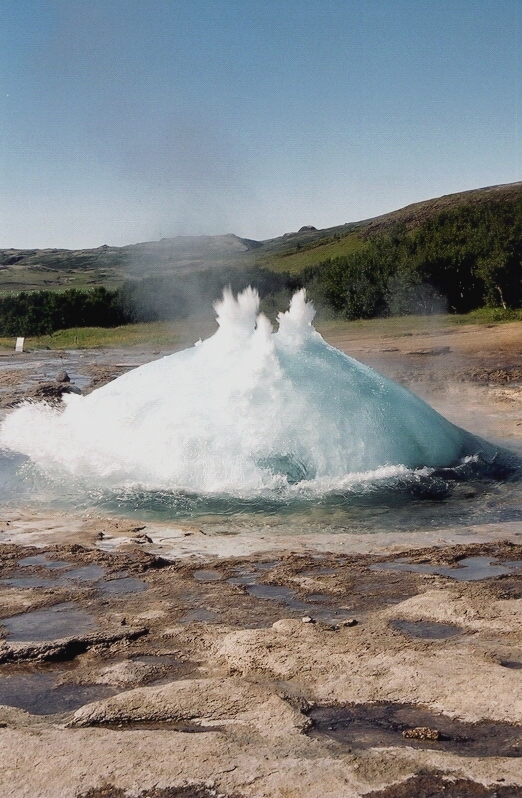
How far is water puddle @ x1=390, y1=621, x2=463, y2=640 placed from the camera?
16.6 ft

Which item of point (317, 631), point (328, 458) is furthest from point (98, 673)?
point (328, 458)

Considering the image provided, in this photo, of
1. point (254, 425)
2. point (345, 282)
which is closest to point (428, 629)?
point (254, 425)

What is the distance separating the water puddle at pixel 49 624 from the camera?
528 centimetres

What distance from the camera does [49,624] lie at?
5.50 meters

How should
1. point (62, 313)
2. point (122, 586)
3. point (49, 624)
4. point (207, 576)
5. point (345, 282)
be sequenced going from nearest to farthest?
point (49, 624) < point (122, 586) < point (207, 576) < point (345, 282) < point (62, 313)

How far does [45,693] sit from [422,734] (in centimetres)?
199

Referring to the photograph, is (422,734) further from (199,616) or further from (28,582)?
(28,582)

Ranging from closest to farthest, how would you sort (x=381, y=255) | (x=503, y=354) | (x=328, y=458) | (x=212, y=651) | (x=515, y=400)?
(x=212, y=651), (x=328, y=458), (x=515, y=400), (x=503, y=354), (x=381, y=255)

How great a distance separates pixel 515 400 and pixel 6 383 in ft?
42.8

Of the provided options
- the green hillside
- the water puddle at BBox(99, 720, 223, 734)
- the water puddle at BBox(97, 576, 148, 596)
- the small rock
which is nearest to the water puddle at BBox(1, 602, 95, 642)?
the water puddle at BBox(97, 576, 148, 596)

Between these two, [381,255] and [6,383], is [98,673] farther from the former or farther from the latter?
[381,255]

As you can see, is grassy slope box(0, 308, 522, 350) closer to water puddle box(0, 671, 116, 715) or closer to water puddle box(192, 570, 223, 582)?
water puddle box(192, 570, 223, 582)

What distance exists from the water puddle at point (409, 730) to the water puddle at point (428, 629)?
1.00 meters

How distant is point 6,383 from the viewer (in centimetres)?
2195
